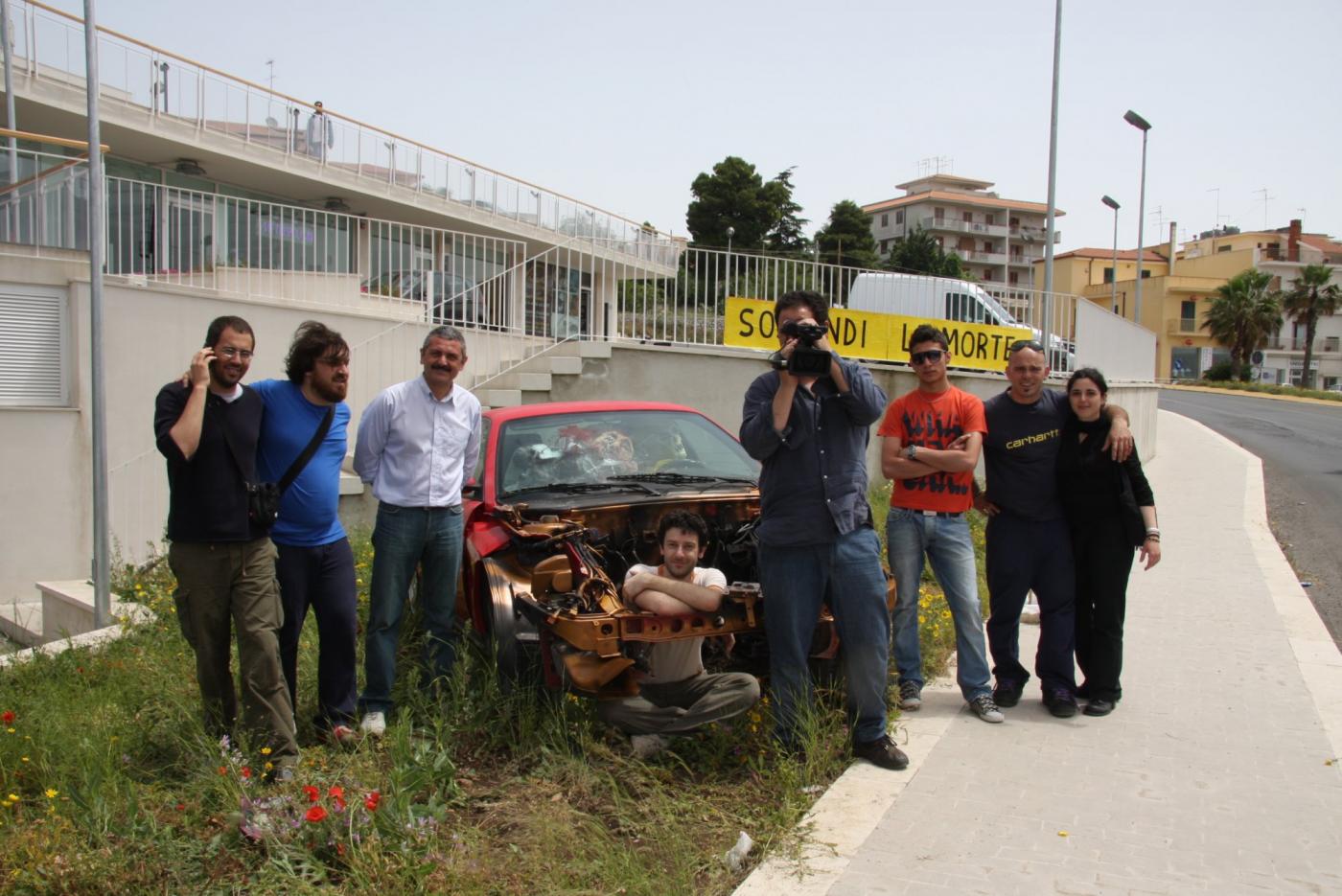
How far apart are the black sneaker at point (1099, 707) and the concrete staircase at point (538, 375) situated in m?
7.31

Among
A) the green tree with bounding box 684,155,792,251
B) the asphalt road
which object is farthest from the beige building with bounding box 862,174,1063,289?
the asphalt road

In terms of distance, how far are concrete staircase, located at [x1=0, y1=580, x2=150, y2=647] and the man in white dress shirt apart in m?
3.48

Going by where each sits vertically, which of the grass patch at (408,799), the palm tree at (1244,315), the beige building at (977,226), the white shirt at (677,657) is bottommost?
the grass patch at (408,799)

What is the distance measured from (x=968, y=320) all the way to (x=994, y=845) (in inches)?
383

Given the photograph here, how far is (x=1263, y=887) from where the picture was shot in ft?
10.6

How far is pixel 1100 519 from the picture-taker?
16.2ft

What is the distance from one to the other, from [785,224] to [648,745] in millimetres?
47531

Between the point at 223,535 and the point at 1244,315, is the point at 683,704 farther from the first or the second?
the point at 1244,315

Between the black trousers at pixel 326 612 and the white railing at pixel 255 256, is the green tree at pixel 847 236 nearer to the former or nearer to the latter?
the white railing at pixel 255 256

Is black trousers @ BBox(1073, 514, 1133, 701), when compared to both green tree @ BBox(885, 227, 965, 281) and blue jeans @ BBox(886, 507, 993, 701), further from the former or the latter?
green tree @ BBox(885, 227, 965, 281)

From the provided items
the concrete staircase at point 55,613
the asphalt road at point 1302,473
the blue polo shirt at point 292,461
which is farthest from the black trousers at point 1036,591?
the concrete staircase at point 55,613

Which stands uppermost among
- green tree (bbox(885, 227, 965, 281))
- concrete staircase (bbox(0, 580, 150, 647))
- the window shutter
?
green tree (bbox(885, 227, 965, 281))

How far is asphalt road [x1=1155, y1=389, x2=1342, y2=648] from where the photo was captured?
8930mm

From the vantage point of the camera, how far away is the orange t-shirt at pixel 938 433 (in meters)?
4.94
